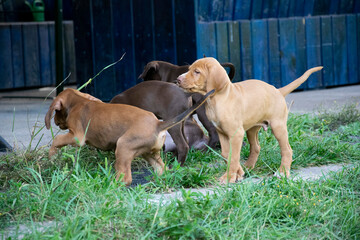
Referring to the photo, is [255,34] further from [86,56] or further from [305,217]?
[305,217]

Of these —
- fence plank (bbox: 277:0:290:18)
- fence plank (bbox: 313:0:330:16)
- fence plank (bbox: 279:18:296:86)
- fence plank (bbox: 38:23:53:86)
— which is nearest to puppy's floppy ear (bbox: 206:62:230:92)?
fence plank (bbox: 279:18:296:86)

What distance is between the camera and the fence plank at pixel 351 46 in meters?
10.9

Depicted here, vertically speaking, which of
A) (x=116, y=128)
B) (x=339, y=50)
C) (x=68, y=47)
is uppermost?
(x=68, y=47)

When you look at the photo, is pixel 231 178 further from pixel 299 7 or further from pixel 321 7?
pixel 321 7

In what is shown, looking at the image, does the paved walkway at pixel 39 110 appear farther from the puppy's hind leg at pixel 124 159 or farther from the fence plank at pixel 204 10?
the fence plank at pixel 204 10

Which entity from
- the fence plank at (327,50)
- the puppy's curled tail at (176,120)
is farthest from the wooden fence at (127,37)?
the puppy's curled tail at (176,120)

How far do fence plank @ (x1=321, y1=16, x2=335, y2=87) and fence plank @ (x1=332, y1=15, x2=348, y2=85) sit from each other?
0.11 m

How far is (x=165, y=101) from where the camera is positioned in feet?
17.6

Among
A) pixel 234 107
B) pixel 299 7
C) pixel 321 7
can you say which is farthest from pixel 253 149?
pixel 321 7

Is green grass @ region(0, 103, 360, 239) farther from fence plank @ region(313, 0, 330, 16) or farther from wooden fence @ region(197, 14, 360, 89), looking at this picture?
fence plank @ region(313, 0, 330, 16)

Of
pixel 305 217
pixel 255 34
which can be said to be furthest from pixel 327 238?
pixel 255 34

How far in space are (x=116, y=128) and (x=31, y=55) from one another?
913cm

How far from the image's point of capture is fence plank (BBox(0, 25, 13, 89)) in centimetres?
1255

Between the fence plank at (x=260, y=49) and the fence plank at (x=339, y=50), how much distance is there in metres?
1.76
